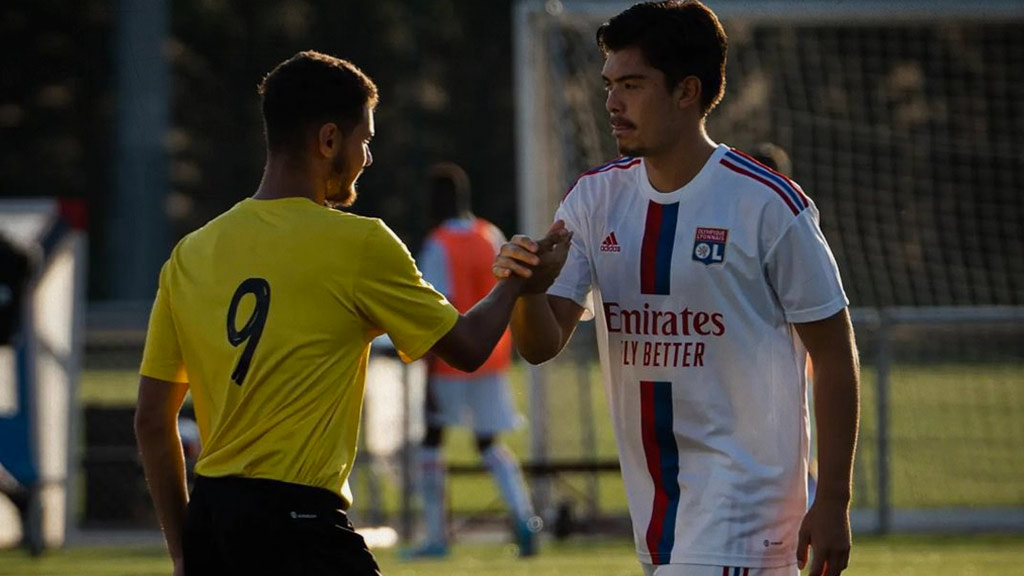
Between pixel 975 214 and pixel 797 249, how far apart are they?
12612mm

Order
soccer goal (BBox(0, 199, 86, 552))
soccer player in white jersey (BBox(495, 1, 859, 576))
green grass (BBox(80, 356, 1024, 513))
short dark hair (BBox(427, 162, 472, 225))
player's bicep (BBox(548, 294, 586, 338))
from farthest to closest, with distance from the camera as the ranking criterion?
green grass (BBox(80, 356, 1024, 513)) < short dark hair (BBox(427, 162, 472, 225)) < soccer goal (BBox(0, 199, 86, 552)) < player's bicep (BBox(548, 294, 586, 338)) < soccer player in white jersey (BBox(495, 1, 859, 576))

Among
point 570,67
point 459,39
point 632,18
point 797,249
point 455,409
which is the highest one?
point 459,39

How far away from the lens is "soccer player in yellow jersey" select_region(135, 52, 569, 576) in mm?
3805

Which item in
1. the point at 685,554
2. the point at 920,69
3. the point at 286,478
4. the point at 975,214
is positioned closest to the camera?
the point at 286,478

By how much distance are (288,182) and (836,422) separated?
1.27 metres

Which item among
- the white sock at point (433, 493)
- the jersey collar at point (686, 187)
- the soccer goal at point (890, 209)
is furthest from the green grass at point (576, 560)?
the jersey collar at point (686, 187)

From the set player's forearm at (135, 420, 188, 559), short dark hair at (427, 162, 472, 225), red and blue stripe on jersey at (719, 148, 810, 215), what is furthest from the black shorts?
short dark hair at (427, 162, 472, 225)

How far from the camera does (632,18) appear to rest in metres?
4.14

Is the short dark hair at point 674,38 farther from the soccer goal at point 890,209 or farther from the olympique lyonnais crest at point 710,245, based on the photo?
the soccer goal at point 890,209

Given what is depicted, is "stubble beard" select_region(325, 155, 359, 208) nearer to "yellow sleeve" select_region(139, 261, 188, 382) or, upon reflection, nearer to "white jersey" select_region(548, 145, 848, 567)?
"yellow sleeve" select_region(139, 261, 188, 382)

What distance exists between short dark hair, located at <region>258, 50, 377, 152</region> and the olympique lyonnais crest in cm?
78

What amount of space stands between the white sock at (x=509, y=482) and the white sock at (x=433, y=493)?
30 centimetres

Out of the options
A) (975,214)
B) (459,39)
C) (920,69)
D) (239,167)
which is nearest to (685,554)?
(975,214)

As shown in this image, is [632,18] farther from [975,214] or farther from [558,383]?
[975,214]
